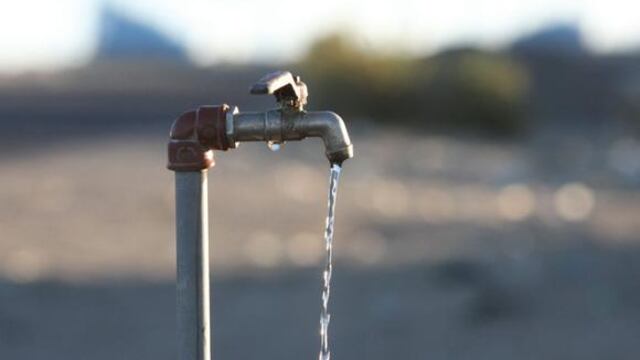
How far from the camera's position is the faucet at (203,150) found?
8.68 feet

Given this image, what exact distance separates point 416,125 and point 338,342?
30.0m

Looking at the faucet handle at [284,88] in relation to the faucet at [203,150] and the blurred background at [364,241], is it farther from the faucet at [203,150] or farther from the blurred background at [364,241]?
the blurred background at [364,241]

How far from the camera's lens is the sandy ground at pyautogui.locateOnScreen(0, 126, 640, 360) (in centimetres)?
987

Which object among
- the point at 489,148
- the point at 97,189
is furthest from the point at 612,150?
the point at 97,189

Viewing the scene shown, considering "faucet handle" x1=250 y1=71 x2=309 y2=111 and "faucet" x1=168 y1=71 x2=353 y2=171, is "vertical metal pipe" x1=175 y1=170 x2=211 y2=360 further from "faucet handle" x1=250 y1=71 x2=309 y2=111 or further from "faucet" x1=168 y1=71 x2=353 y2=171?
"faucet handle" x1=250 y1=71 x2=309 y2=111

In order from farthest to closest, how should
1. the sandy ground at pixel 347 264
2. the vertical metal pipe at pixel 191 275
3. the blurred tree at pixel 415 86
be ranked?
the blurred tree at pixel 415 86 → the sandy ground at pixel 347 264 → the vertical metal pipe at pixel 191 275

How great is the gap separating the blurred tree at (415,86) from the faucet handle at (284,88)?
34.9 meters

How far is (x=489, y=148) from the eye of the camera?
3294 centimetres

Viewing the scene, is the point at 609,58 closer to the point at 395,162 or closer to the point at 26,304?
the point at 395,162

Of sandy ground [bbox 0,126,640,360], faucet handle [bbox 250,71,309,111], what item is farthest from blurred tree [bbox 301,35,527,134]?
faucet handle [bbox 250,71,309,111]

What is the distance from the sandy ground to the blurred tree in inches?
619

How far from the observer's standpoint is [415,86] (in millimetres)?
41438

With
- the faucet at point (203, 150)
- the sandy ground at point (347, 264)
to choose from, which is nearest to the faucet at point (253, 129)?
the faucet at point (203, 150)

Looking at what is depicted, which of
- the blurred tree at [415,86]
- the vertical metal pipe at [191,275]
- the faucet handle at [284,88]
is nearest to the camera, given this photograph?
the faucet handle at [284,88]
